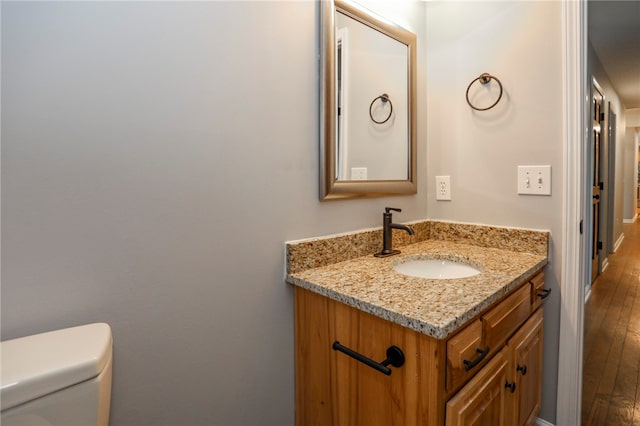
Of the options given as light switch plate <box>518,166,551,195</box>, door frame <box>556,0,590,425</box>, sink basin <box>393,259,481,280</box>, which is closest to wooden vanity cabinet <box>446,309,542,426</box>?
door frame <box>556,0,590,425</box>

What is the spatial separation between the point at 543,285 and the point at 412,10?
1.35 meters

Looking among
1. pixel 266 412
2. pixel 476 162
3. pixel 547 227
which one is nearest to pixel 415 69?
pixel 476 162

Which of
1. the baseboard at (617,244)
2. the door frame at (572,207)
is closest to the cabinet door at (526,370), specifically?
the door frame at (572,207)

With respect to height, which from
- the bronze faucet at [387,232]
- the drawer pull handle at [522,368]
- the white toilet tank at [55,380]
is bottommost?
the drawer pull handle at [522,368]

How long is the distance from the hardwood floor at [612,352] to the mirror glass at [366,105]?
1408mm

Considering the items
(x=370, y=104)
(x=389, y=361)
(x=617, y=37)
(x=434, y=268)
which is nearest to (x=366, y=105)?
(x=370, y=104)

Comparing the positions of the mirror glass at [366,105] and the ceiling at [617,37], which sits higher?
the ceiling at [617,37]

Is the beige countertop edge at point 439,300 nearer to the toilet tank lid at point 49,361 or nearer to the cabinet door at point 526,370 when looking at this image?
the cabinet door at point 526,370

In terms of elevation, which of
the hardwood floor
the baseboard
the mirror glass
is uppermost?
the mirror glass

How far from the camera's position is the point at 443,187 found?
172 cm

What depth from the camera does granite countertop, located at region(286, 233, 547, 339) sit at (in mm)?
819

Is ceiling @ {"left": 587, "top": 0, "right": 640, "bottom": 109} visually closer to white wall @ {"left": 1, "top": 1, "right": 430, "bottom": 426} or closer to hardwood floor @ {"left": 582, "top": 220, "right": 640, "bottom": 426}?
hardwood floor @ {"left": 582, "top": 220, "right": 640, "bottom": 426}

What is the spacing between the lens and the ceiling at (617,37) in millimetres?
2490

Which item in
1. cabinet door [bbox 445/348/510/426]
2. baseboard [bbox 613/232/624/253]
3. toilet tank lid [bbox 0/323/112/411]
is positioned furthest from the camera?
baseboard [bbox 613/232/624/253]
